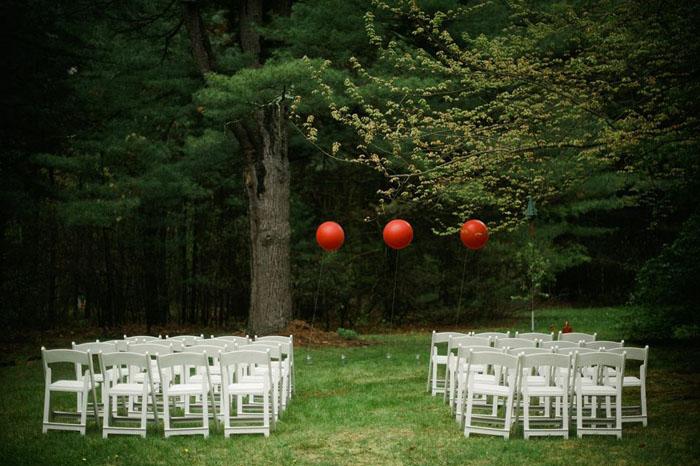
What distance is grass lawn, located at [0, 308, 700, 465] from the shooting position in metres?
6.53

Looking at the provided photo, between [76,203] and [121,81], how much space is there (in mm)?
3368

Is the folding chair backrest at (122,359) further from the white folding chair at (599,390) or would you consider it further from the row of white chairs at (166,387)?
the white folding chair at (599,390)

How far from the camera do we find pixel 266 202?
51.7 feet

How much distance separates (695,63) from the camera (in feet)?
26.7

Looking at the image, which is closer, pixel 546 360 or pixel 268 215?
pixel 546 360

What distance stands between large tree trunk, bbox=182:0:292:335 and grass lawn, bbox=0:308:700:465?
5424 millimetres

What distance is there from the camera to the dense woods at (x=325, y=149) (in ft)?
31.0

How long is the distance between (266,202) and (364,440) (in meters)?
9.24

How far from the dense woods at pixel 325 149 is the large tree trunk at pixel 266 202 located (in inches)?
1.8

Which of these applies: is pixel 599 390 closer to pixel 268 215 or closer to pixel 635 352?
pixel 635 352

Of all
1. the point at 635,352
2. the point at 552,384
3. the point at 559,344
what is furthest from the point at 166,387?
the point at 635,352

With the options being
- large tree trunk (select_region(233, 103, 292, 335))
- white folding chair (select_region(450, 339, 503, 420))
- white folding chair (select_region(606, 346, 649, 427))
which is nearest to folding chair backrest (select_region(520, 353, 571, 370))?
white folding chair (select_region(450, 339, 503, 420))

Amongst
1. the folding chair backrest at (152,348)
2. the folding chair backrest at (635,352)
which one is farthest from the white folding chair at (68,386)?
the folding chair backrest at (635,352)

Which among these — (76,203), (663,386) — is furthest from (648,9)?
(76,203)
